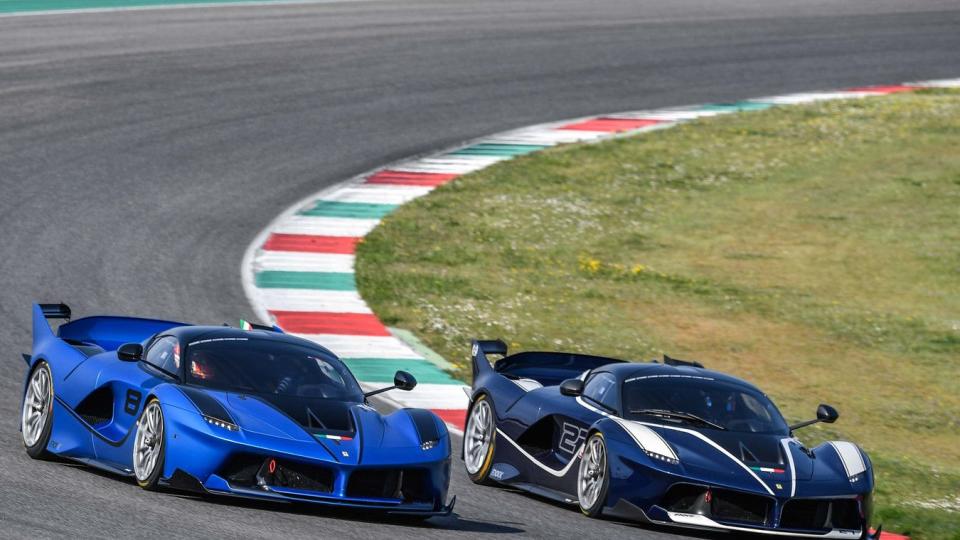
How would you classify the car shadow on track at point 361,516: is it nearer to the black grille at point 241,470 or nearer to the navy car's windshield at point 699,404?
the black grille at point 241,470

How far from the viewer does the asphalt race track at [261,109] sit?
9.98 metres

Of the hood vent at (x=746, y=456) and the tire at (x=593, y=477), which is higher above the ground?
the hood vent at (x=746, y=456)

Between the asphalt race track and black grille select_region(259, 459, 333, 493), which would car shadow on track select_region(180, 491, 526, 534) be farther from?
black grille select_region(259, 459, 333, 493)

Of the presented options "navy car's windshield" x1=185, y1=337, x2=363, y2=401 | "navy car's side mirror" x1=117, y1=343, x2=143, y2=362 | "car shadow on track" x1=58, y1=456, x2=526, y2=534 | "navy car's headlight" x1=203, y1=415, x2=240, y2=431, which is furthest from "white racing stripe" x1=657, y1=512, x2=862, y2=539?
"navy car's side mirror" x1=117, y1=343, x2=143, y2=362

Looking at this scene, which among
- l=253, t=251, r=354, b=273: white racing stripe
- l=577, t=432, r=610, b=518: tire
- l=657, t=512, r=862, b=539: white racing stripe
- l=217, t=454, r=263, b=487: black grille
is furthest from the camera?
l=253, t=251, r=354, b=273: white racing stripe

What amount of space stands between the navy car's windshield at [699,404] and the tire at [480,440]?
1.22 m

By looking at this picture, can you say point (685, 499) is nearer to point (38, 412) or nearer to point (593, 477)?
point (593, 477)

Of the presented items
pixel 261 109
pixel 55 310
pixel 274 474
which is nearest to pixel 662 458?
pixel 274 474

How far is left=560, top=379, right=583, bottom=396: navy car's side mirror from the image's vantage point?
37.4ft

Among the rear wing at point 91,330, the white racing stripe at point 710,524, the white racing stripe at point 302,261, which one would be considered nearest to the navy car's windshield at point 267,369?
the rear wing at point 91,330

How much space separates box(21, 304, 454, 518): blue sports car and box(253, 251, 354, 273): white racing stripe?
246 inches

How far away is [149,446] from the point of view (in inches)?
377

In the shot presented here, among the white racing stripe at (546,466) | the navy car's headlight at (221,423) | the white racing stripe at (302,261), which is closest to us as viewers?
the navy car's headlight at (221,423)

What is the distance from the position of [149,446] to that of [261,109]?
51.9ft
